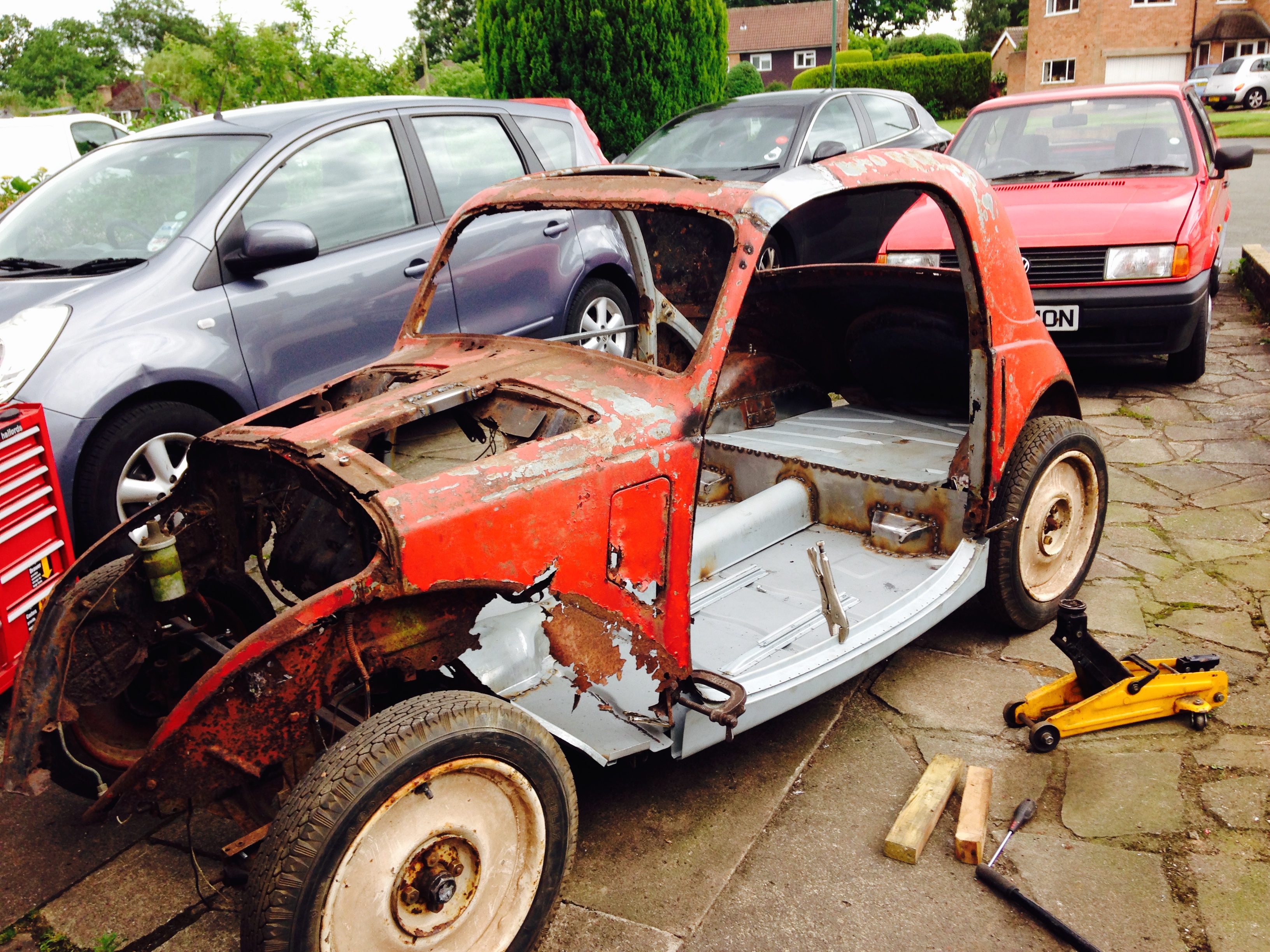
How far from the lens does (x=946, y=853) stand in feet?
8.79

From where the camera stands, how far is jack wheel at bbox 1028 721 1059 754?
3029mm

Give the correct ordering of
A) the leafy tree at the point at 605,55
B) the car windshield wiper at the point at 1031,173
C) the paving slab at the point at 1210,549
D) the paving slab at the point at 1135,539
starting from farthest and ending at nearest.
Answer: the leafy tree at the point at 605,55
the car windshield wiper at the point at 1031,173
the paving slab at the point at 1135,539
the paving slab at the point at 1210,549

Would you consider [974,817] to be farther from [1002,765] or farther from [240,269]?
[240,269]

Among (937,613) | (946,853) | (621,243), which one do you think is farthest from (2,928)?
(621,243)

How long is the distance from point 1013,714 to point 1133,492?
2445 millimetres

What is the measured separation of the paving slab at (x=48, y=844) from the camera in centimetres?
267

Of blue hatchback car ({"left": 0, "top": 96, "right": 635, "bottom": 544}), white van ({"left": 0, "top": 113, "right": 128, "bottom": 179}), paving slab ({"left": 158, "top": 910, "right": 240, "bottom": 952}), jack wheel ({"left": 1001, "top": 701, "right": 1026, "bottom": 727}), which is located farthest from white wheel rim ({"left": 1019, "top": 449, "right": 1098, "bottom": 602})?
white van ({"left": 0, "top": 113, "right": 128, "bottom": 179})

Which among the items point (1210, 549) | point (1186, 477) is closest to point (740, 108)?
point (1186, 477)

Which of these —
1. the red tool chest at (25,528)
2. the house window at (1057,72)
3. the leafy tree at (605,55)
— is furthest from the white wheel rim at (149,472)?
the house window at (1057,72)

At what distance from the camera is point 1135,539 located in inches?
181

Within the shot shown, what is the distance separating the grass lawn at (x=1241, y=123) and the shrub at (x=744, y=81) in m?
13.6

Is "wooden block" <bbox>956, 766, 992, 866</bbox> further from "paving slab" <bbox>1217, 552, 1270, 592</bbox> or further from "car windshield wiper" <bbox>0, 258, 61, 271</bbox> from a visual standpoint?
"car windshield wiper" <bbox>0, 258, 61, 271</bbox>

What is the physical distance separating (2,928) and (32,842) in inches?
14.8

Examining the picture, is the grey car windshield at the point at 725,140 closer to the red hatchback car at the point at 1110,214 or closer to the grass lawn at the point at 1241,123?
the red hatchback car at the point at 1110,214
